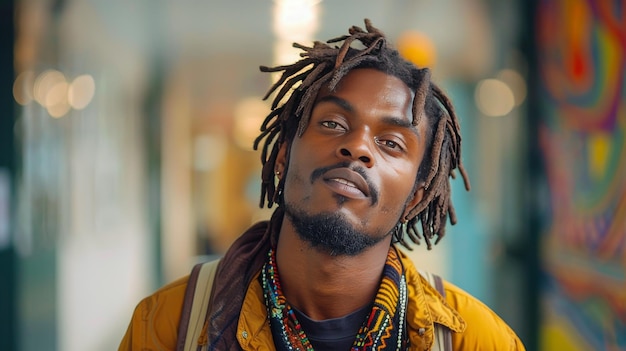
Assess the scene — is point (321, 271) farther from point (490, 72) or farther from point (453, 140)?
point (490, 72)

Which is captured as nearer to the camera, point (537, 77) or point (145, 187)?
point (537, 77)

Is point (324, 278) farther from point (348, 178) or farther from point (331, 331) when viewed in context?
point (348, 178)

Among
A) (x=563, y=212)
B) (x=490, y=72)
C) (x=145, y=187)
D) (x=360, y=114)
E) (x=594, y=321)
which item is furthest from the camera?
(x=145, y=187)

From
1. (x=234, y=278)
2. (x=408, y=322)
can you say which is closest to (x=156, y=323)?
(x=234, y=278)

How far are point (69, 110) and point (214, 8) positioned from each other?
2753 mm

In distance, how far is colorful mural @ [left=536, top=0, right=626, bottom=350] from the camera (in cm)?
423

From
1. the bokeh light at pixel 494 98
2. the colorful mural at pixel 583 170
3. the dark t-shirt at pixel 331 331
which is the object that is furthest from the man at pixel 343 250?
the bokeh light at pixel 494 98

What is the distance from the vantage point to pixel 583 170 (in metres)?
4.80

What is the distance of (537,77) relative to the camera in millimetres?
5707

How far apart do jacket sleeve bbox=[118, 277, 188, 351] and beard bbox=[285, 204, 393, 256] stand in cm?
46

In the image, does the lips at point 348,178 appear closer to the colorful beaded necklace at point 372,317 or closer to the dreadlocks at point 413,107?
the dreadlocks at point 413,107

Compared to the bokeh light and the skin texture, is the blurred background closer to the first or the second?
the bokeh light

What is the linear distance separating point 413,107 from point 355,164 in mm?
288

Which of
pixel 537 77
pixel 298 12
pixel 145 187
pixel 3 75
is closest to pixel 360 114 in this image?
pixel 3 75
